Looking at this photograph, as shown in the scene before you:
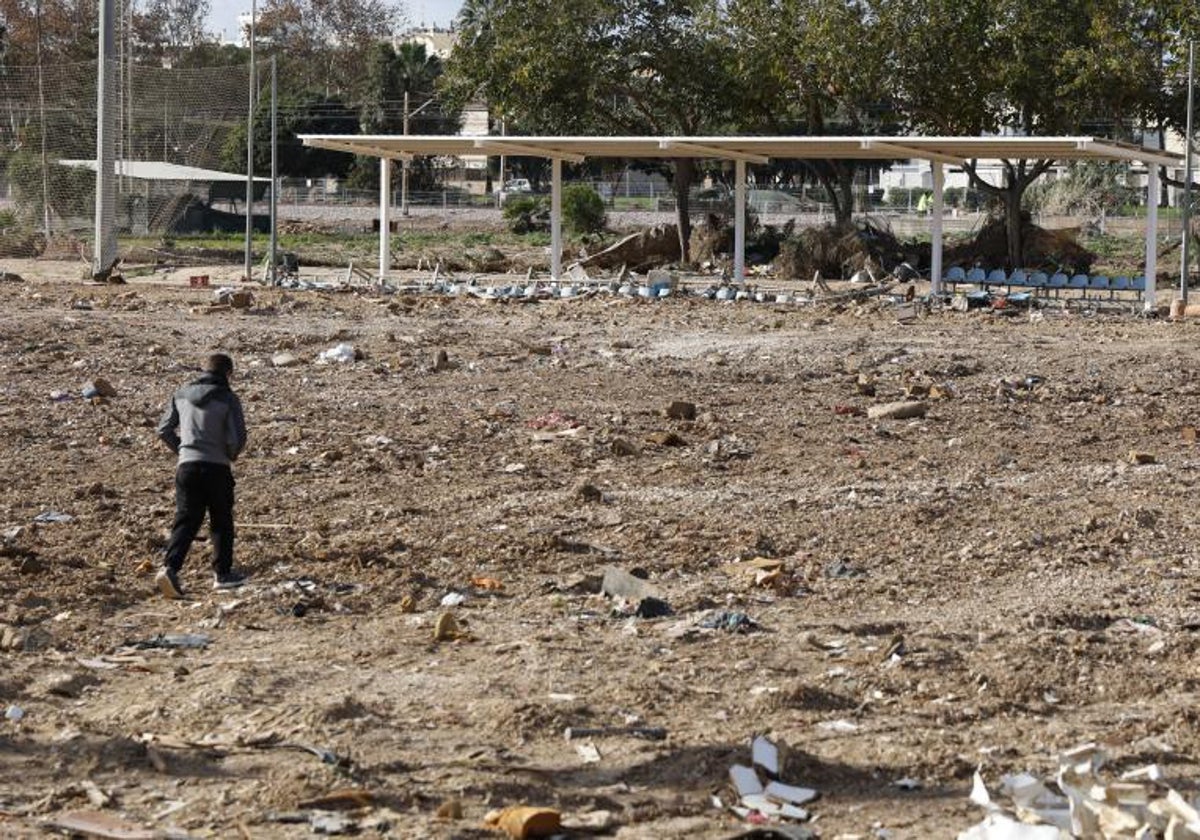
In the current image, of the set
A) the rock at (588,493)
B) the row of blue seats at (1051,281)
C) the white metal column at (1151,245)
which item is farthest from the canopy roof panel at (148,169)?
the rock at (588,493)

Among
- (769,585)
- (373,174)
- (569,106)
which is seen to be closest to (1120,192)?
(569,106)

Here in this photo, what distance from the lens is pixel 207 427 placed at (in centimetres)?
1088

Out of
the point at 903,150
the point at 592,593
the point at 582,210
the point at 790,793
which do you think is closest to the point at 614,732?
the point at 790,793

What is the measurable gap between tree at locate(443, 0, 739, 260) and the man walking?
3197 centimetres

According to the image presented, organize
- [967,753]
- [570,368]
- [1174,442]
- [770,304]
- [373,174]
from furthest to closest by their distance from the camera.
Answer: [373,174] < [770,304] < [570,368] < [1174,442] < [967,753]

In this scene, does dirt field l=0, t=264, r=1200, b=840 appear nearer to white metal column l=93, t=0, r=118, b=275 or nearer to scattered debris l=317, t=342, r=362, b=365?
scattered debris l=317, t=342, r=362, b=365

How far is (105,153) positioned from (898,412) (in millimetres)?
20910

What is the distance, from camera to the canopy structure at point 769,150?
30.3 m

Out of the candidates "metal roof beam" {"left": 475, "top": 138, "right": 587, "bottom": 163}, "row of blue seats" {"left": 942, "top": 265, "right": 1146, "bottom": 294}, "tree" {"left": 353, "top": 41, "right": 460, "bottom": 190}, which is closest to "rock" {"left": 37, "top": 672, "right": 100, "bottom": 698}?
"row of blue seats" {"left": 942, "top": 265, "right": 1146, "bottom": 294}

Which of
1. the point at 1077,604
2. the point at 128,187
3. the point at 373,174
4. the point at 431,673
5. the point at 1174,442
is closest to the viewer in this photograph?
the point at 431,673

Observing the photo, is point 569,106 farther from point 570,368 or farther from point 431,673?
point 431,673

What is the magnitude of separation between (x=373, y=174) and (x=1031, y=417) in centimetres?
5787

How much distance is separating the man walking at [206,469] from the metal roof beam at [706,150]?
2263cm

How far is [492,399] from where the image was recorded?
18328 millimetres
